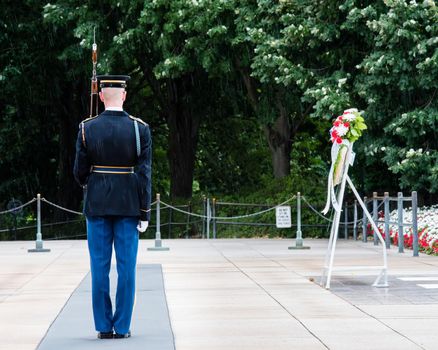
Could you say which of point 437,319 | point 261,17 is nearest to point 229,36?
point 261,17

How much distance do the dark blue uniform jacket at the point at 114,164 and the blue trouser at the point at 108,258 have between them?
0.41 feet

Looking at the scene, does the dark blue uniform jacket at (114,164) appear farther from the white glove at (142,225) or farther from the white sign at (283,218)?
the white sign at (283,218)

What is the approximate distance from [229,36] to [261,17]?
132 centimetres

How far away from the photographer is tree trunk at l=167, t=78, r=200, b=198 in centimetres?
3981

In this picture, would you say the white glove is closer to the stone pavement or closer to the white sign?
the stone pavement

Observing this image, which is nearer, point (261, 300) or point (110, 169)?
point (110, 169)

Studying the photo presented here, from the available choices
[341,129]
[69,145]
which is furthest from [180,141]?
[341,129]

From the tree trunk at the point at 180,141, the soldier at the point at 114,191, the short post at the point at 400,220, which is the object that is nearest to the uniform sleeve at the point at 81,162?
the soldier at the point at 114,191

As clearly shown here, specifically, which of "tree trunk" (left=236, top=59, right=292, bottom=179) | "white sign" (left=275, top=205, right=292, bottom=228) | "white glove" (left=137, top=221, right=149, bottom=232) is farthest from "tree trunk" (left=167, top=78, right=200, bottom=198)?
"white glove" (left=137, top=221, right=149, bottom=232)

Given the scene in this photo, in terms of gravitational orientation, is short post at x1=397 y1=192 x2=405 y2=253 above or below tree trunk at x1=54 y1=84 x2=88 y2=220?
below

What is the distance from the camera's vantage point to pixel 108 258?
9828 mm

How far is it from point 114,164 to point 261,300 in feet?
13.5

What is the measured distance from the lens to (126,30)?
33.8 m

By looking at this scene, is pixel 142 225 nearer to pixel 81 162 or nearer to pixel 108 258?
pixel 108 258
